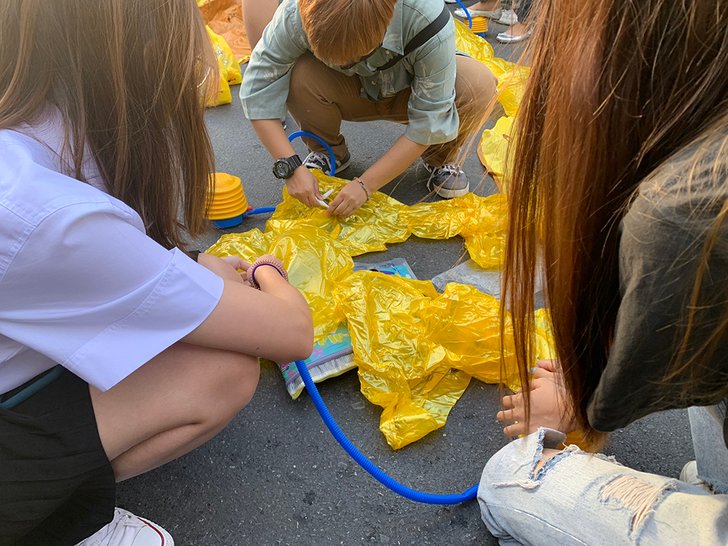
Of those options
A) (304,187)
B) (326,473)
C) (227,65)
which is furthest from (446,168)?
(227,65)

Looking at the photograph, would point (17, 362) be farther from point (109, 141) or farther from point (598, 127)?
point (598, 127)

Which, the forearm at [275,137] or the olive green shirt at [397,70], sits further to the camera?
the forearm at [275,137]

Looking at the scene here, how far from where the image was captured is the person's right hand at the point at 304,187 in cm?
155

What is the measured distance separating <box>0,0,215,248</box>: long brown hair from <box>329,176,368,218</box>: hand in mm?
658

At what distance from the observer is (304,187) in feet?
5.10

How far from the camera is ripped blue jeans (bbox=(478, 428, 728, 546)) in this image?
2.35ft

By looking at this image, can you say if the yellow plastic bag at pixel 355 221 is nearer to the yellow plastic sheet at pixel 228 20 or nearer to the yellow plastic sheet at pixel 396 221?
the yellow plastic sheet at pixel 396 221

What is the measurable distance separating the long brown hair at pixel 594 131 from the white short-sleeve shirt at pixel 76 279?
434mm

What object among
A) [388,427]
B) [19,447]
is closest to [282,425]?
[388,427]

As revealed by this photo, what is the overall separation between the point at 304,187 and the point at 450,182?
0.45m

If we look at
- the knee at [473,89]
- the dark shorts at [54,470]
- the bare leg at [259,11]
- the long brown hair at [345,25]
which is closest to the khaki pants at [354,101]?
the knee at [473,89]

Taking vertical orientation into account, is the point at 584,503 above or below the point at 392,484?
above

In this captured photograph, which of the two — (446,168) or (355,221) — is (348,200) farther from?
(446,168)

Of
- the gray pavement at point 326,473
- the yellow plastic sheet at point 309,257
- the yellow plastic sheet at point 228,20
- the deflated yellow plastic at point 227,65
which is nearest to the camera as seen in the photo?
the gray pavement at point 326,473
